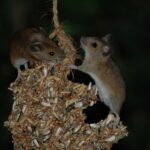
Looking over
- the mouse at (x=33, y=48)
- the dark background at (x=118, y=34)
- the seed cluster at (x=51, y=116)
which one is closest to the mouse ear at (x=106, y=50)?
the mouse at (x=33, y=48)

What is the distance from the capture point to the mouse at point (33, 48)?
537cm

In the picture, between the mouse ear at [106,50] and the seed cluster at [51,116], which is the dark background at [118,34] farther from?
the seed cluster at [51,116]

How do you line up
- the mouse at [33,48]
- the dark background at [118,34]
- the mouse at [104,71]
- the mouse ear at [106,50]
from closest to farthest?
the mouse at [33,48], the mouse at [104,71], the mouse ear at [106,50], the dark background at [118,34]

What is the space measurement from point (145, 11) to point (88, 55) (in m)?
2.29

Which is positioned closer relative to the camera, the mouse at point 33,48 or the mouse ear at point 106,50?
the mouse at point 33,48

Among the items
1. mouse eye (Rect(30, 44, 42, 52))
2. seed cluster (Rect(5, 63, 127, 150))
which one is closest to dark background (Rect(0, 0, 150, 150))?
mouse eye (Rect(30, 44, 42, 52))

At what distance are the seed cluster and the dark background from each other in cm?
270

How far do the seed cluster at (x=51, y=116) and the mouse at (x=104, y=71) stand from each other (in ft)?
1.62

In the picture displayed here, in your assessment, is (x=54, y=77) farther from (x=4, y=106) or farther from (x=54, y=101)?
(x=4, y=106)

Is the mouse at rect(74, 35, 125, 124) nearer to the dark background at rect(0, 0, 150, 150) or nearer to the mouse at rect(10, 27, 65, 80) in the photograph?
the mouse at rect(10, 27, 65, 80)

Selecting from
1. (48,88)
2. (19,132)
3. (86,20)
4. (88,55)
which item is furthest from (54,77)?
(86,20)

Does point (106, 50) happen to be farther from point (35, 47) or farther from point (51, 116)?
point (51, 116)

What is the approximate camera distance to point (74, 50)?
5207 millimetres

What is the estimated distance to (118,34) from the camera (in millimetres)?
8320
